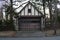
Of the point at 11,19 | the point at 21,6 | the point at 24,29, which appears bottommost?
the point at 24,29

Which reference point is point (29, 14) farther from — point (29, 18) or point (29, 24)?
point (29, 24)

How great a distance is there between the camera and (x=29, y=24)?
135ft

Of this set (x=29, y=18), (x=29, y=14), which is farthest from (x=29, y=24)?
(x=29, y=14)

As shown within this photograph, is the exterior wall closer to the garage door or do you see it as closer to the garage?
the garage

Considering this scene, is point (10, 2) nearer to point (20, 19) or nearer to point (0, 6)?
point (0, 6)

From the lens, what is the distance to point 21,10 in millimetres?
38875

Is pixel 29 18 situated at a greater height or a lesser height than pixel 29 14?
lesser

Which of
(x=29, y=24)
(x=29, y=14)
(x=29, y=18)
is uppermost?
(x=29, y=14)

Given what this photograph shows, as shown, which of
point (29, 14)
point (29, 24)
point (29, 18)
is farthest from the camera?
point (29, 24)

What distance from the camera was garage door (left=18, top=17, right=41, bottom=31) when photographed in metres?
40.9

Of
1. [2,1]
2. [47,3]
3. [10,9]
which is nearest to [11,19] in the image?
[10,9]

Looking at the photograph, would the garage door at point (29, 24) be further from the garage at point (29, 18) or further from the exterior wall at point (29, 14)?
the exterior wall at point (29, 14)

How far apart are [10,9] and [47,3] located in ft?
27.7

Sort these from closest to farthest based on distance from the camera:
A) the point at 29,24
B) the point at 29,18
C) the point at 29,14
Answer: the point at 29,14 → the point at 29,18 → the point at 29,24
